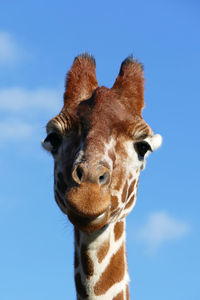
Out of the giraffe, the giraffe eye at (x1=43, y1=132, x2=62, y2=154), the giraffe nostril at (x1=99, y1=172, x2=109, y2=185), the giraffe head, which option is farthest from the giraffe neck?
the giraffe eye at (x1=43, y1=132, x2=62, y2=154)

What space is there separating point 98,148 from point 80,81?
169 cm

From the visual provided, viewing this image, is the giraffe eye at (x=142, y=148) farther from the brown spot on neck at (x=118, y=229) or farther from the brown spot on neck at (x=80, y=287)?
the brown spot on neck at (x=80, y=287)

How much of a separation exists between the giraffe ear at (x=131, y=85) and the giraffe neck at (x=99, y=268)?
5.08 feet

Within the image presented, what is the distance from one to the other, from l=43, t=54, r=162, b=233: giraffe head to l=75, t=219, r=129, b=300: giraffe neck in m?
0.30

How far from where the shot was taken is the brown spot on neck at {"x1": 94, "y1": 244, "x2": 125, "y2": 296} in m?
5.97

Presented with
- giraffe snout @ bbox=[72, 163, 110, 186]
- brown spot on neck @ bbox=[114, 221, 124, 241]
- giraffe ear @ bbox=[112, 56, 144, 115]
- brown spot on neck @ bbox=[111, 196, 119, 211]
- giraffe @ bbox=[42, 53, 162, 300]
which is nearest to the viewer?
giraffe snout @ bbox=[72, 163, 110, 186]

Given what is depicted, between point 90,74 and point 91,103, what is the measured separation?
1025 millimetres

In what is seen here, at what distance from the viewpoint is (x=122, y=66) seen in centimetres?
754

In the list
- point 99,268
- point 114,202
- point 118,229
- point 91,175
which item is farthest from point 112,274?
point 91,175

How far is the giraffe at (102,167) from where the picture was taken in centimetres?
555

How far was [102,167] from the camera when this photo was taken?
216 inches

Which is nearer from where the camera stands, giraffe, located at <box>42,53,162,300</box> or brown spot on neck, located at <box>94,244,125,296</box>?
giraffe, located at <box>42,53,162,300</box>

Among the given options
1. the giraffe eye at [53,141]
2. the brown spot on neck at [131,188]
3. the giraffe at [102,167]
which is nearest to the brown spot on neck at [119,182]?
the giraffe at [102,167]

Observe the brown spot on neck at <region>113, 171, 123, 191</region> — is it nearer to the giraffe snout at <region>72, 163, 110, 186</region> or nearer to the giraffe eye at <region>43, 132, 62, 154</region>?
the giraffe snout at <region>72, 163, 110, 186</region>
